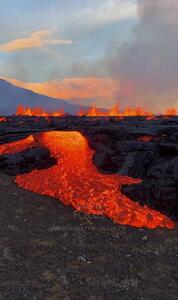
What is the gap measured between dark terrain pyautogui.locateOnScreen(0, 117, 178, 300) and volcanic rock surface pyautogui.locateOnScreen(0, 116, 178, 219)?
1.1 inches

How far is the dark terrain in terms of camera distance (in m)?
8.57

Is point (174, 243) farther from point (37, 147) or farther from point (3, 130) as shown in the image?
point (3, 130)

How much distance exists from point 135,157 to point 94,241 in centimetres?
407

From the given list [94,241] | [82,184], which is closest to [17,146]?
[82,184]

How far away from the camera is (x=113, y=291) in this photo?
851 centimetres

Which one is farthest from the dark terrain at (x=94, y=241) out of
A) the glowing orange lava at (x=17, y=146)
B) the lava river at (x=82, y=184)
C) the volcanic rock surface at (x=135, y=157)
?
the glowing orange lava at (x=17, y=146)

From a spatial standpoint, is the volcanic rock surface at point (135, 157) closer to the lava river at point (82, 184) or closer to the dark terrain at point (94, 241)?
the dark terrain at point (94, 241)

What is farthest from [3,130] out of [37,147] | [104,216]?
[104,216]

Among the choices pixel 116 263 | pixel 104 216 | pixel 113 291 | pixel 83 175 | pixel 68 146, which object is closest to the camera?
pixel 113 291

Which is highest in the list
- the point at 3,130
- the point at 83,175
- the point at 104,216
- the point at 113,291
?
the point at 3,130

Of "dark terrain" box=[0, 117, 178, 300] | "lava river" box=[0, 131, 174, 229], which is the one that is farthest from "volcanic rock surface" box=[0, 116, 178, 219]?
"lava river" box=[0, 131, 174, 229]

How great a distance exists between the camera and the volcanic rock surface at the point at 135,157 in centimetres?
1157

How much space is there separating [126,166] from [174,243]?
3647mm

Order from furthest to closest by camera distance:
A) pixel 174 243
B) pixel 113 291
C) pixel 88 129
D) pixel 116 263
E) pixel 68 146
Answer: pixel 88 129 → pixel 68 146 → pixel 174 243 → pixel 116 263 → pixel 113 291
